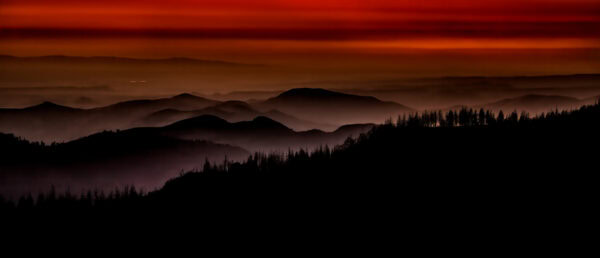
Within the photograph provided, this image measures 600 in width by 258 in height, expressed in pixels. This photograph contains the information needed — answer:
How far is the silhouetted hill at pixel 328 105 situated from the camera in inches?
6978

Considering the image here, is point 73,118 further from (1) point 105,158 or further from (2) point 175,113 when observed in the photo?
(1) point 105,158

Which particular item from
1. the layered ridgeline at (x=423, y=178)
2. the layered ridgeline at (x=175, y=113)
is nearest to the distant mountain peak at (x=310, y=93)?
the layered ridgeline at (x=175, y=113)

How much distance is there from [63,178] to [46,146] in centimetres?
3098

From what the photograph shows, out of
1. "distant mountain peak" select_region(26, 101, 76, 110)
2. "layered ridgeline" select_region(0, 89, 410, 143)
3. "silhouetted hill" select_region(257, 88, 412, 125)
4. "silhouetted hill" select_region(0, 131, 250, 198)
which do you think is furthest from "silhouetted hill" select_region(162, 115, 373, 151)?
"distant mountain peak" select_region(26, 101, 76, 110)

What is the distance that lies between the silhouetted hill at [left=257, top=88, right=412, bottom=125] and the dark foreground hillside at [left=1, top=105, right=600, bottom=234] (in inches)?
4970

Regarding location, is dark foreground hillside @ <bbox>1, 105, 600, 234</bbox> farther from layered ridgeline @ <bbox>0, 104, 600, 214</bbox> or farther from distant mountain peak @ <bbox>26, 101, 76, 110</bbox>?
distant mountain peak @ <bbox>26, 101, 76, 110</bbox>

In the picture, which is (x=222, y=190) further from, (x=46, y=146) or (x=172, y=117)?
(x=172, y=117)

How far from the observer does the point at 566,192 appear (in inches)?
1144

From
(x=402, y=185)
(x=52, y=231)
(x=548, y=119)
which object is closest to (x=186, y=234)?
(x=402, y=185)

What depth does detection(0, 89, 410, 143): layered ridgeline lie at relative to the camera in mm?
174250

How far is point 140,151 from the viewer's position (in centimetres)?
13762

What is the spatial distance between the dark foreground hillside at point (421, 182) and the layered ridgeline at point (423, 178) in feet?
0.18

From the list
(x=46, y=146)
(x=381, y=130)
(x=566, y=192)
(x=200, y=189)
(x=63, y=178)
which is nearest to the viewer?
(x=566, y=192)

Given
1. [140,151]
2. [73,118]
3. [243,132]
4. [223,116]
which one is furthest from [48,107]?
[140,151]
